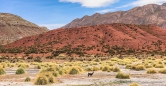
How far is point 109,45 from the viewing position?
9838 centimetres

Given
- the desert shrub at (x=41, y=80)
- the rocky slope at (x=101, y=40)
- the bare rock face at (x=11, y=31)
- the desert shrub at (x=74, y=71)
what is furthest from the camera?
the bare rock face at (x=11, y=31)

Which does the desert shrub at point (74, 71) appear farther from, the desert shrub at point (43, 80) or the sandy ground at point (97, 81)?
the desert shrub at point (43, 80)

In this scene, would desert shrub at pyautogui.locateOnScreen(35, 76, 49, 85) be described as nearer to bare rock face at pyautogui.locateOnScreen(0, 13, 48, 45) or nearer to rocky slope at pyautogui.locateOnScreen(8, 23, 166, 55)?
rocky slope at pyautogui.locateOnScreen(8, 23, 166, 55)

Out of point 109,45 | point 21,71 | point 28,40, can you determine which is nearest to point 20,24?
point 28,40

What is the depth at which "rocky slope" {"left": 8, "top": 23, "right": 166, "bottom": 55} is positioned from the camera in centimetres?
9388

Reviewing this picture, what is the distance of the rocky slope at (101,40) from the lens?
308ft

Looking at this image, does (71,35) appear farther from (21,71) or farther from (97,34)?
(21,71)

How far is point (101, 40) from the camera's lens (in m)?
104

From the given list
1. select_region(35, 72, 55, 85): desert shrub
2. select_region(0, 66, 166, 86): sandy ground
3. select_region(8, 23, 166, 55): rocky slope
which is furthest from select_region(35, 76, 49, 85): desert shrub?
select_region(8, 23, 166, 55): rocky slope

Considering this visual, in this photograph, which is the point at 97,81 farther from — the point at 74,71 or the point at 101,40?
the point at 101,40

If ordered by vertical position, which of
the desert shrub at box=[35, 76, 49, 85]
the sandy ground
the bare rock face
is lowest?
the sandy ground

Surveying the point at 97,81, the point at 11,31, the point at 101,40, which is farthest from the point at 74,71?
the point at 11,31

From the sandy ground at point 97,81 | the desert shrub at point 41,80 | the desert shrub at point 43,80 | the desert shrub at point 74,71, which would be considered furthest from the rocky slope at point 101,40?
the desert shrub at point 41,80

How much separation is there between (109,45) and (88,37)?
10.5 metres
